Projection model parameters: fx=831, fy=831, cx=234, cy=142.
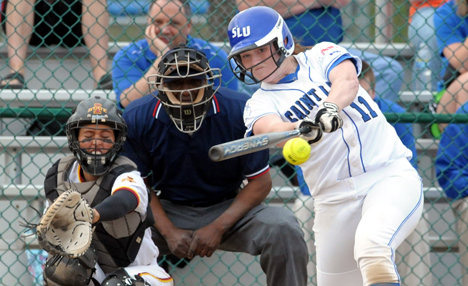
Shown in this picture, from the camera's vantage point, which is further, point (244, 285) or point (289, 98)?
point (244, 285)

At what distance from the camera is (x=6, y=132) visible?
208 inches

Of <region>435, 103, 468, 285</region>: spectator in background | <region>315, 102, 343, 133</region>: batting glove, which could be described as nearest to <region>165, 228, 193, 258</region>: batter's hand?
<region>315, 102, 343, 133</region>: batting glove

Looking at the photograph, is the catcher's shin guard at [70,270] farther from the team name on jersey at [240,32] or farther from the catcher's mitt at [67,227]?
the team name on jersey at [240,32]

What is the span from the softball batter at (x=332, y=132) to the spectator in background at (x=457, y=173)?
1357 millimetres

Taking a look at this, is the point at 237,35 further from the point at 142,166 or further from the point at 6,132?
the point at 6,132

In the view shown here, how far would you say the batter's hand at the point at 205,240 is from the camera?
167 inches

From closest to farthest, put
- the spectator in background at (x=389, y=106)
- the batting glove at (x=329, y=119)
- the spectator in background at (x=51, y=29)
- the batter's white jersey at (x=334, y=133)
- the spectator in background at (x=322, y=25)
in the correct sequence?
the batting glove at (x=329, y=119) < the batter's white jersey at (x=334, y=133) < the spectator in background at (x=389, y=106) < the spectator in background at (x=322, y=25) < the spectator in background at (x=51, y=29)

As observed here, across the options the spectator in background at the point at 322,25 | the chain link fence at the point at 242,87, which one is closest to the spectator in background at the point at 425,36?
the chain link fence at the point at 242,87

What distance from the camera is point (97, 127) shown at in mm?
3967

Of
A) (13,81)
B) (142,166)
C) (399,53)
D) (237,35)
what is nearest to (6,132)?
(13,81)

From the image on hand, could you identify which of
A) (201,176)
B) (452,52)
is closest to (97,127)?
(201,176)

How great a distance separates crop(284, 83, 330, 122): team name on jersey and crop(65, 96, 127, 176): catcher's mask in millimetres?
858

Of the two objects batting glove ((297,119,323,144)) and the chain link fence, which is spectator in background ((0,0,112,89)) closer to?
the chain link fence

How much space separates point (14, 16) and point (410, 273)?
2930mm
